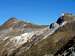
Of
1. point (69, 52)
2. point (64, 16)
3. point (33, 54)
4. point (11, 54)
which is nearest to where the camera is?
point (69, 52)

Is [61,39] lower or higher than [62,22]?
lower

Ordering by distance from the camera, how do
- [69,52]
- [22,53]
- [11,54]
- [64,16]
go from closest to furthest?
1. [69,52]
2. [22,53]
3. [11,54]
4. [64,16]

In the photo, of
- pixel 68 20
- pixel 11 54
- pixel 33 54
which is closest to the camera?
pixel 33 54

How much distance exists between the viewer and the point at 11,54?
170 m

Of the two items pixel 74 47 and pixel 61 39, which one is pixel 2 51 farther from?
pixel 74 47

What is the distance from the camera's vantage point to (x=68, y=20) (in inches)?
7254

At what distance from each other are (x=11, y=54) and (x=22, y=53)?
17693 millimetres

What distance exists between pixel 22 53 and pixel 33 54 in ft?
46.0

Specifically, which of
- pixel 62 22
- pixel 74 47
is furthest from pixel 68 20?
pixel 74 47

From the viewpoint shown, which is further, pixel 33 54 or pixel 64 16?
pixel 64 16

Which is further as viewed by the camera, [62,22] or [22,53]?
[62,22]

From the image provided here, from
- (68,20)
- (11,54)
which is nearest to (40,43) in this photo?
(11,54)

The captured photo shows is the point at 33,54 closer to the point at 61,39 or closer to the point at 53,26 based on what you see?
the point at 61,39

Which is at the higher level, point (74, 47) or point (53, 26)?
point (53, 26)
